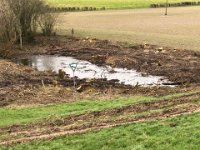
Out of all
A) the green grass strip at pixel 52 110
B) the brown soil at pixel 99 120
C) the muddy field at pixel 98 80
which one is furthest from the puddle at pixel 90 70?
the brown soil at pixel 99 120

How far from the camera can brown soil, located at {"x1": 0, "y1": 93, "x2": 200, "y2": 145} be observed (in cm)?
1457

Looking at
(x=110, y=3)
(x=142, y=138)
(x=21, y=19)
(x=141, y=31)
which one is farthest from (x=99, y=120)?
(x=110, y=3)

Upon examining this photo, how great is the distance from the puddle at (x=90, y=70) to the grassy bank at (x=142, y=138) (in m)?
13.6

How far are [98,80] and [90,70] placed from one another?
4449mm

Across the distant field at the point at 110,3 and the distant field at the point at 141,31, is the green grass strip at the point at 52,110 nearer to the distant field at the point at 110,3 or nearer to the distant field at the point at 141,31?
the distant field at the point at 141,31

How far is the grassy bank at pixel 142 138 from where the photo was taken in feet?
38.9

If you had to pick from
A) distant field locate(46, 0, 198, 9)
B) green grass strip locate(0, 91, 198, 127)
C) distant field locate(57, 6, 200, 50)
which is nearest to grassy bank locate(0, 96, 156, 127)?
green grass strip locate(0, 91, 198, 127)

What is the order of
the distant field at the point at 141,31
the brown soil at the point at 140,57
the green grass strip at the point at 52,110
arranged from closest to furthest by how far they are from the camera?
the green grass strip at the point at 52,110, the brown soil at the point at 140,57, the distant field at the point at 141,31

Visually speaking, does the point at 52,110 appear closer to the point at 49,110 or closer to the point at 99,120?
the point at 49,110

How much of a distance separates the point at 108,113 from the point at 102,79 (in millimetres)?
11715

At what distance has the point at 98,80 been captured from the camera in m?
28.3

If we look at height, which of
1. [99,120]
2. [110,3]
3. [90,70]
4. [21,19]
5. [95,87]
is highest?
[21,19]

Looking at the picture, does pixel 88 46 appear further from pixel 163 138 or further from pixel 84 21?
pixel 163 138

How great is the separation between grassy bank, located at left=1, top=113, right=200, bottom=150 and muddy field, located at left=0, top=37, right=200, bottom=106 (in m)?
9.06
